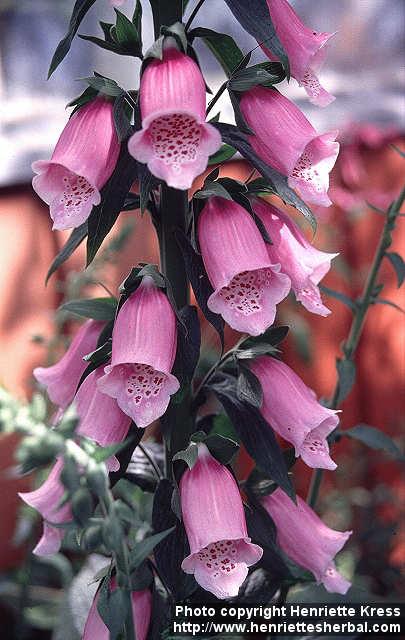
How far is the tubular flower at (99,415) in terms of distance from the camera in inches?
25.3

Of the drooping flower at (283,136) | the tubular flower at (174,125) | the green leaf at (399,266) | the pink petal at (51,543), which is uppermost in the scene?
the tubular flower at (174,125)

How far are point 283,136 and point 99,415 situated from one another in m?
0.25

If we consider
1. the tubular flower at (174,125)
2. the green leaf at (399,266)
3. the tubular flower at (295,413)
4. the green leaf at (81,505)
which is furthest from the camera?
the green leaf at (399,266)

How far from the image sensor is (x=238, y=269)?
0.62 m

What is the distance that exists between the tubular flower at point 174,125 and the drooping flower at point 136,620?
0.32 m

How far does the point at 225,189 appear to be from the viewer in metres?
0.65

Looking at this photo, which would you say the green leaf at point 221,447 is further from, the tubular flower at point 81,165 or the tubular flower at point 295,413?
the tubular flower at point 81,165

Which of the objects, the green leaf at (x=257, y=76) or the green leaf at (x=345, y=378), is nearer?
the green leaf at (x=257, y=76)

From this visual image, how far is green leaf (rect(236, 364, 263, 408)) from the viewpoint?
66 cm

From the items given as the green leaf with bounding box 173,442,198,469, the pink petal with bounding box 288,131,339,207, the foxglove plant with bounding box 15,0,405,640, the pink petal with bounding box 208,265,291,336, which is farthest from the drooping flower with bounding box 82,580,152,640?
the pink petal with bounding box 288,131,339,207

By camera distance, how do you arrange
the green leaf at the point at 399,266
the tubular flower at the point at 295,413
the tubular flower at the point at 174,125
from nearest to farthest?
1. the tubular flower at the point at 174,125
2. the tubular flower at the point at 295,413
3. the green leaf at the point at 399,266

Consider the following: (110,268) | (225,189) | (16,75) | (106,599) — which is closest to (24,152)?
(16,75)

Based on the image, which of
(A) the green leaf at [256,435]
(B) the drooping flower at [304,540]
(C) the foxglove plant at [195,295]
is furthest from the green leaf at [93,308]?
(B) the drooping flower at [304,540]

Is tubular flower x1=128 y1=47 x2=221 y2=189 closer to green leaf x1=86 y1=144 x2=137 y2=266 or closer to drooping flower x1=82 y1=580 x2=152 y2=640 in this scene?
green leaf x1=86 y1=144 x2=137 y2=266
